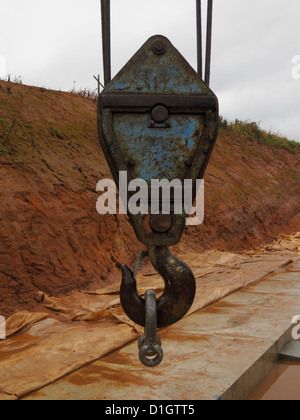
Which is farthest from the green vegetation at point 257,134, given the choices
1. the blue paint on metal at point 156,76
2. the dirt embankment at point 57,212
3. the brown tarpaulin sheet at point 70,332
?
the blue paint on metal at point 156,76

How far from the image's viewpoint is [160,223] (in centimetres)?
141

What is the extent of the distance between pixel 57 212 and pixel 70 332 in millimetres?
2805

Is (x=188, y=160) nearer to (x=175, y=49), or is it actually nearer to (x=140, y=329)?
(x=175, y=49)

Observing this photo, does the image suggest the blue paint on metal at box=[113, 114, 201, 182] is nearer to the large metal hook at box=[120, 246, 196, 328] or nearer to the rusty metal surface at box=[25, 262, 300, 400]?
the large metal hook at box=[120, 246, 196, 328]

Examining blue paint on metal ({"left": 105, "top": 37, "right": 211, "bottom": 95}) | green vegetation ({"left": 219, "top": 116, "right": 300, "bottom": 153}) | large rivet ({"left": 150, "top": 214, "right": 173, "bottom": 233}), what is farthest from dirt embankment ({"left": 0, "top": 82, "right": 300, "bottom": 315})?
green vegetation ({"left": 219, "top": 116, "right": 300, "bottom": 153})

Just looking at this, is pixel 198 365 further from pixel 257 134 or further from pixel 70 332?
pixel 257 134

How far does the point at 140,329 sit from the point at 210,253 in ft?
17.2

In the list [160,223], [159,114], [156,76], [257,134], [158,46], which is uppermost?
[257,134]

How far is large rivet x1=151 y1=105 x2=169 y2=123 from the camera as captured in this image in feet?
4.59

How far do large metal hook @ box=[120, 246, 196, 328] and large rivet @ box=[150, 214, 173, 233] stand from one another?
87 millimetres

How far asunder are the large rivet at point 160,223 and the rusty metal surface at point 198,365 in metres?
1.19

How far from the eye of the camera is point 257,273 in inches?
251

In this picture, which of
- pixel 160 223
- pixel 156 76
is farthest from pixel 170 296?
pixel 156 76

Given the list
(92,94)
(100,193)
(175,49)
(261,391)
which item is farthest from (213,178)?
(175,49)
